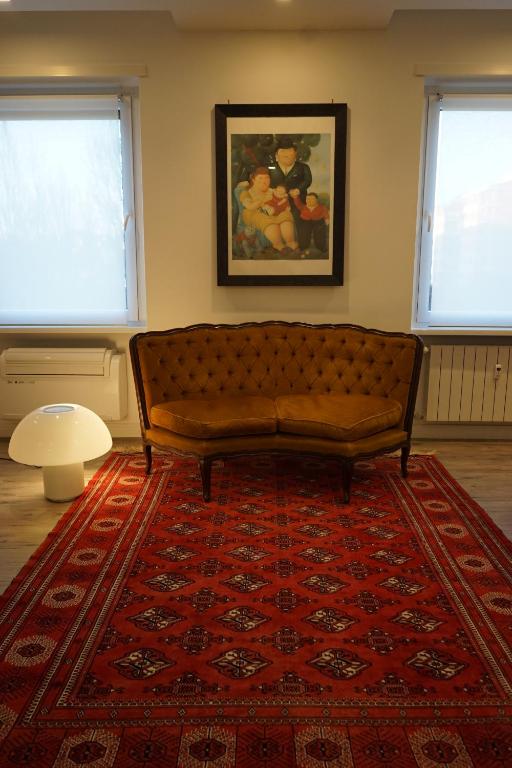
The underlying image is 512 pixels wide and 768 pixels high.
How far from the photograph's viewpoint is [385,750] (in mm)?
1749

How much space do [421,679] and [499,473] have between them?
217cm

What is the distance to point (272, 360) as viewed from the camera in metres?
4.07

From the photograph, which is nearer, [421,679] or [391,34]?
[421,679]

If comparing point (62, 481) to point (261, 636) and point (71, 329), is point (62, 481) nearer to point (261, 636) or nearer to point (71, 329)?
point (71, 329)

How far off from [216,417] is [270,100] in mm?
2128

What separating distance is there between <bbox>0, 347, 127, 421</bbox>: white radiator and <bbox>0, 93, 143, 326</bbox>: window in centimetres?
31

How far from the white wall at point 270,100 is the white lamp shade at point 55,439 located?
130 cm

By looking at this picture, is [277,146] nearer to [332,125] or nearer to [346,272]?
[332,125]

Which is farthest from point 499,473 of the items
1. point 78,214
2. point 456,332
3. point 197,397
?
point 78,214

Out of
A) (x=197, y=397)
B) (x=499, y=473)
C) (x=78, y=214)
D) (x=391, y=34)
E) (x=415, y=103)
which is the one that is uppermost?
(x=391, y=34)

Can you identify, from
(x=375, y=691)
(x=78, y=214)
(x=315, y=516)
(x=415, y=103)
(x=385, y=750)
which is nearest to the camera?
(x=385, y=750)

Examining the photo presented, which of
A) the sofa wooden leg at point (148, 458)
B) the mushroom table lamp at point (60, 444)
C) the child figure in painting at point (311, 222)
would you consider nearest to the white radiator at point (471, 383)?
the child figure in painting at point (311, 222)

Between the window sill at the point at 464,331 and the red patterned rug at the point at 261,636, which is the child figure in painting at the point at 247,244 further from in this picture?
A: the red patterned rug at the point at 261,636

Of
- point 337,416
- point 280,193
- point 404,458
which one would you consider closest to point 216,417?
point 337,416
